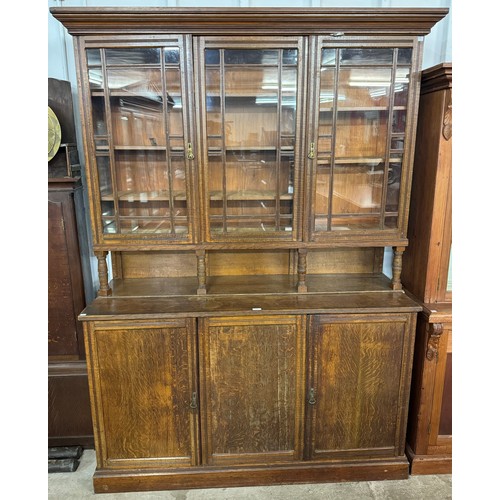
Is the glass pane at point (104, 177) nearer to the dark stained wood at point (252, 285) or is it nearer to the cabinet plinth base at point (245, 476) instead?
the dark stained wood at point (252, 285)

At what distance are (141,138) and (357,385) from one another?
1.57m

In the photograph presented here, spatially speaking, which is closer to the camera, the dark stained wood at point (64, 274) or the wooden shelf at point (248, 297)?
the wooden shelf at point (248, 297)

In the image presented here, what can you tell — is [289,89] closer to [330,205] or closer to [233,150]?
[233,150]

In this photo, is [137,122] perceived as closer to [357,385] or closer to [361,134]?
[361,134]

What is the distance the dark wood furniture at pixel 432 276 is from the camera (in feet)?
6.14

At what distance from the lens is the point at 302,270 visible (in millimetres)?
2072

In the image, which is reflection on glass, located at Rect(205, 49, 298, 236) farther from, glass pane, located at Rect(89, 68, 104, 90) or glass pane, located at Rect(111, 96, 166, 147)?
glass pane, located at Rect(89, 68, 104, 90)

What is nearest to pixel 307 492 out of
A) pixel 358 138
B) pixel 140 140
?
pixel 358 138

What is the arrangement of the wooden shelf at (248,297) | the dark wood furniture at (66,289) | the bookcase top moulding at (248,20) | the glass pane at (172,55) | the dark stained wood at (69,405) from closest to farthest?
the bookcase top moulding at (248,20) → the glass pane at (172,55) → the wooden shelf at (248,297) → the dark wood furniture at (66,289) → the dark stained wood at (69,405)

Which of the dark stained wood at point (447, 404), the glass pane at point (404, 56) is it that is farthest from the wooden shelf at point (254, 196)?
the dark stained wood at point (447, 404)

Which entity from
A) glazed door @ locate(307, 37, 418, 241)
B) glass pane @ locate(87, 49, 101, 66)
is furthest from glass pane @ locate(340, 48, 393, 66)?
glass pane @ locate(87, 49, 101, 66)

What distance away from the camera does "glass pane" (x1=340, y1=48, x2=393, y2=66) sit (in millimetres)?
1839

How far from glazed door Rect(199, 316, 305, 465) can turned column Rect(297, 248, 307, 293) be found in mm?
203

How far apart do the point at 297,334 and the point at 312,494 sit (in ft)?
2.69
